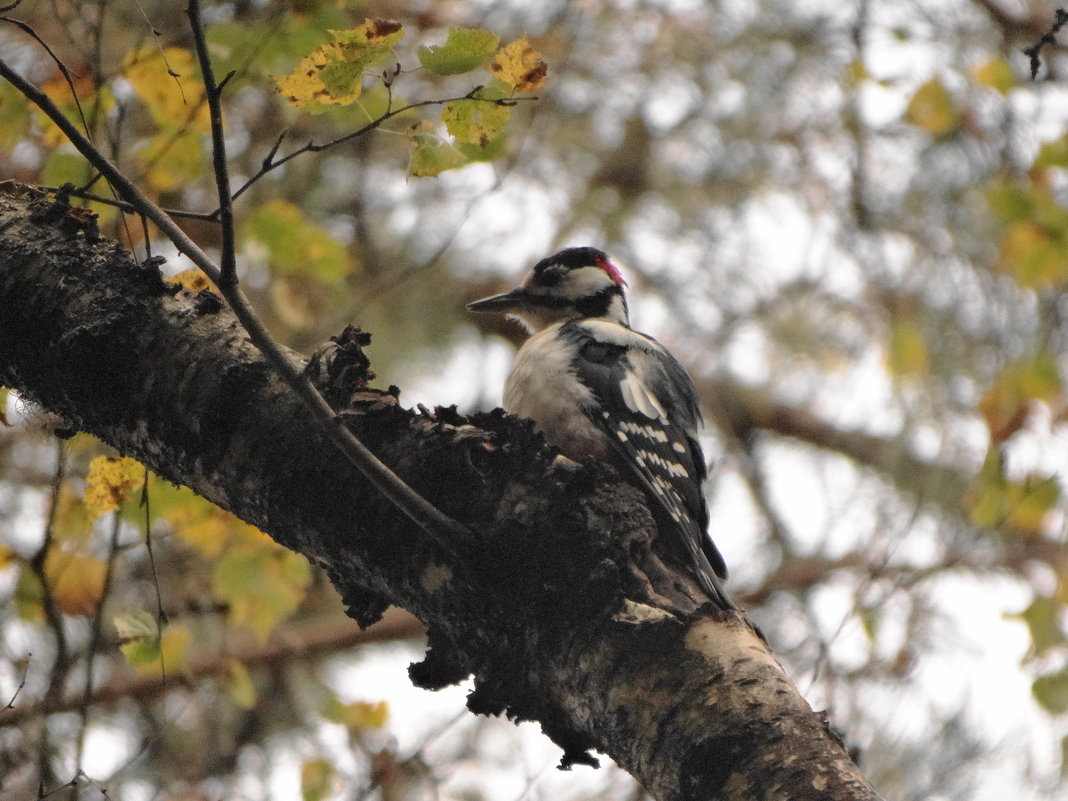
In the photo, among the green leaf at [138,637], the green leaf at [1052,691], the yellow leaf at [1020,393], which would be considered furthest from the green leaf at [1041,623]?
the green leaf at [138,637]

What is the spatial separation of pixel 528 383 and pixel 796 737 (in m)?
1.89

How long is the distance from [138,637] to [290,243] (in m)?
1.19

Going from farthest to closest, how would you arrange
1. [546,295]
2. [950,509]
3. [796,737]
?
1. [950,509]
2. [546,295]
3. [796,737]

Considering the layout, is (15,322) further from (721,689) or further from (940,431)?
(940,431)

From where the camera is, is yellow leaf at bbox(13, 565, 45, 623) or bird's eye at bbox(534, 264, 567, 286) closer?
yellow leaf at bbox(13, 565, 45, 623)

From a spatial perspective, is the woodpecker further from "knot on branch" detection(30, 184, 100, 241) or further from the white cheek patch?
"knot on branch" detection(30, 184, 100, 241)

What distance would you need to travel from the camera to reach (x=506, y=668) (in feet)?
5.70

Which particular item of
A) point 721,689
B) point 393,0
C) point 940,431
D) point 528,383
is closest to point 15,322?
point 721,689

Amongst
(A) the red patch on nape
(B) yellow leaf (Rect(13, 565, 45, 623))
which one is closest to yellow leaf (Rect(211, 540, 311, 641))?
(B) yellow leaf (Rect(13, 565, 45, 623))

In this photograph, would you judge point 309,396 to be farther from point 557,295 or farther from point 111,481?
point 557,295

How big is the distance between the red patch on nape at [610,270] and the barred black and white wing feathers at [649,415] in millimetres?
603

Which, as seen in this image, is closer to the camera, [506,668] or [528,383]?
[506,668]

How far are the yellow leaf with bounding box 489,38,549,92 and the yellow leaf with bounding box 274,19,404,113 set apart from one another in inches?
7.4

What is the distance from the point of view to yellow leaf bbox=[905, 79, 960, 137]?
4.73 metres
